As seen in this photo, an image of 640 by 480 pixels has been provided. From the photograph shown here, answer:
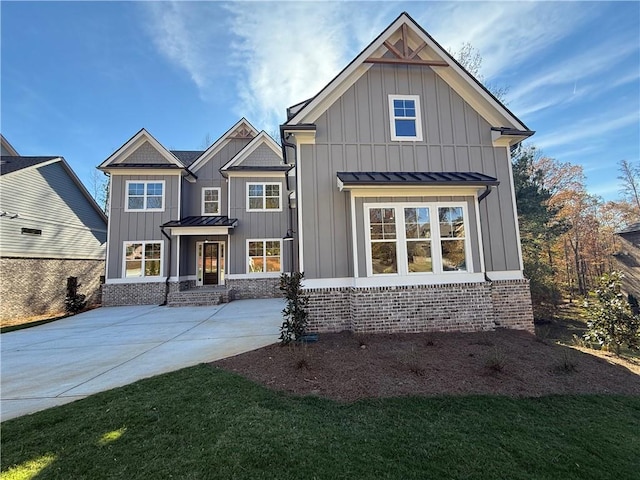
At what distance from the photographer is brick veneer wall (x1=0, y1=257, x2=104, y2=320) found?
1324cm

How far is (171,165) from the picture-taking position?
A: 14.4m

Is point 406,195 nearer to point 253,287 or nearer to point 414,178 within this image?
point 414,178

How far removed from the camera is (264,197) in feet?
50.3

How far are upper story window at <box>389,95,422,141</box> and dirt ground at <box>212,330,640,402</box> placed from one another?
17.7 ft

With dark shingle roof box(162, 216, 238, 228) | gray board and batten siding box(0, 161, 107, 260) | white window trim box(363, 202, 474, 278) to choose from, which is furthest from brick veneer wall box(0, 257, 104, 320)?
white window trim box(363, 202, 474, 278)

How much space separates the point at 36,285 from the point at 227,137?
1222cm

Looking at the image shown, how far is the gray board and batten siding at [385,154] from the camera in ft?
24.3

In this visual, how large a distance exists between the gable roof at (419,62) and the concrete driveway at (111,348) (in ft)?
18.8

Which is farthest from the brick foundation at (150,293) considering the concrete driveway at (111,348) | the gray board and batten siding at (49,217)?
the gray board and batten siding at (49,217)

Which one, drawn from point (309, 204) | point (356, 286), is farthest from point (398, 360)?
point (309, 204)

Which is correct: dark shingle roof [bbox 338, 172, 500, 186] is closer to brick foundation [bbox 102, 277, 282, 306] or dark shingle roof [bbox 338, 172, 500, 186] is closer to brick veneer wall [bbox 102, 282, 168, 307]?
brick foundation [bbox 102, 277, 282, 306]

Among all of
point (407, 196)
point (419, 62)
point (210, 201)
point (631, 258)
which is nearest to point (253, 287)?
point (210, 201)

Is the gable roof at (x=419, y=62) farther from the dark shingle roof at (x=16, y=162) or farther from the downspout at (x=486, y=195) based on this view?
the dark shingle roof at (x=16, y=162)

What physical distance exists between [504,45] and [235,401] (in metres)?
14.7
